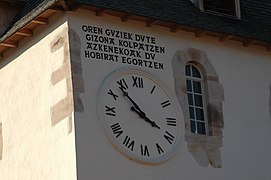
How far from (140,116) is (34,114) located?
2.36 m

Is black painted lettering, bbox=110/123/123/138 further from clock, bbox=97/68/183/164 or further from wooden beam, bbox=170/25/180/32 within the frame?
wooden beam, bbox=170/25/180/32

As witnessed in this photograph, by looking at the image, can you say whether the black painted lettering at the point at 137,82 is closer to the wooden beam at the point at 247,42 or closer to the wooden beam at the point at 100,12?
the wooden beam at the point at 100,12

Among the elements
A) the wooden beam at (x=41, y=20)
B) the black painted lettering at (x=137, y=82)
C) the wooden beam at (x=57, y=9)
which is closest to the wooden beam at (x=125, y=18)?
the black painted lettering at (x=137, y=82)

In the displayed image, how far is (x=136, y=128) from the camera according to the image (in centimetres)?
2461

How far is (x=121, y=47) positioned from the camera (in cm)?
2523

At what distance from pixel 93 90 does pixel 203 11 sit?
4.11m

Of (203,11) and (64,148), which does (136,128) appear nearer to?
(64,148)

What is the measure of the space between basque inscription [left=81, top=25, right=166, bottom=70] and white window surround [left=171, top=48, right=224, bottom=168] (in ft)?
1.78

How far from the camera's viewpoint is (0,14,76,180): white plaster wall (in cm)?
2434

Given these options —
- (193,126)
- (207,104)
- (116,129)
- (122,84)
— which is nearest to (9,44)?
(122,84)

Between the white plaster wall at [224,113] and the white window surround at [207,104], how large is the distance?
137mm

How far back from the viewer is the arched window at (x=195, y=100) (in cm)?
2592

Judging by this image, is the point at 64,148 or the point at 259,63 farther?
the point at 259,63

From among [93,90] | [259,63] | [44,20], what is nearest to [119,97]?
[93,90]
